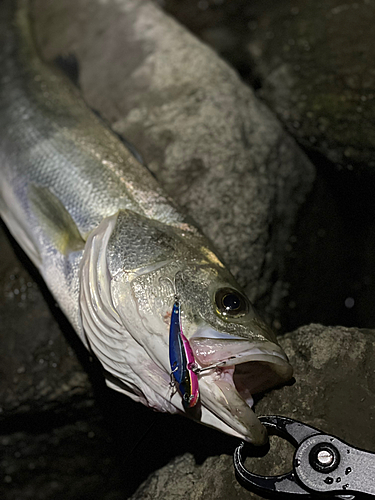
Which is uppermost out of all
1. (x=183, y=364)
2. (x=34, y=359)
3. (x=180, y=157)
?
(x=180, y=157)

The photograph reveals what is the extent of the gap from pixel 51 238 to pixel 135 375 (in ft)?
3.11

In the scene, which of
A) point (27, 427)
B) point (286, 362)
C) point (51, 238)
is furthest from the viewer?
point (27, 427)

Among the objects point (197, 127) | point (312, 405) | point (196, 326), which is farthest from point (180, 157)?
point (312, 405)

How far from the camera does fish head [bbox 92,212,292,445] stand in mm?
1777

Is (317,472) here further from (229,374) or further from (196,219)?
(196,219)

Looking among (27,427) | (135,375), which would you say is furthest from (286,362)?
(27,427)

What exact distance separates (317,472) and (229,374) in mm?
534

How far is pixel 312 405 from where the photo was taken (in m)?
2.00

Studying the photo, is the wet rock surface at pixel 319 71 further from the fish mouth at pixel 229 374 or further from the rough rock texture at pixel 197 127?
the fish mouth at pixel 229 374

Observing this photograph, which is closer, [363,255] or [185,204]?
[185,204]

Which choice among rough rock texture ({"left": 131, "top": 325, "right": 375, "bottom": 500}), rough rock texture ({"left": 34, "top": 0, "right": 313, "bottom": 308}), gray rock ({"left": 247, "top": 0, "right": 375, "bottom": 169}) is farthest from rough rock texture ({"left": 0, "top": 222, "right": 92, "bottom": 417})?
gray rock ({"left": 247, "top": 0, "right": 375, "bottom": 169})

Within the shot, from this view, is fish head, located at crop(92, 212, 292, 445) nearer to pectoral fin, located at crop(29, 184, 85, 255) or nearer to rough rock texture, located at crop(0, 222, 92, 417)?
pectoral fin, located at crop(29, 184, 85, 255)

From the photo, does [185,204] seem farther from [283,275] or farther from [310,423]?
[310,423]

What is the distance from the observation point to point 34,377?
2.80 metres
